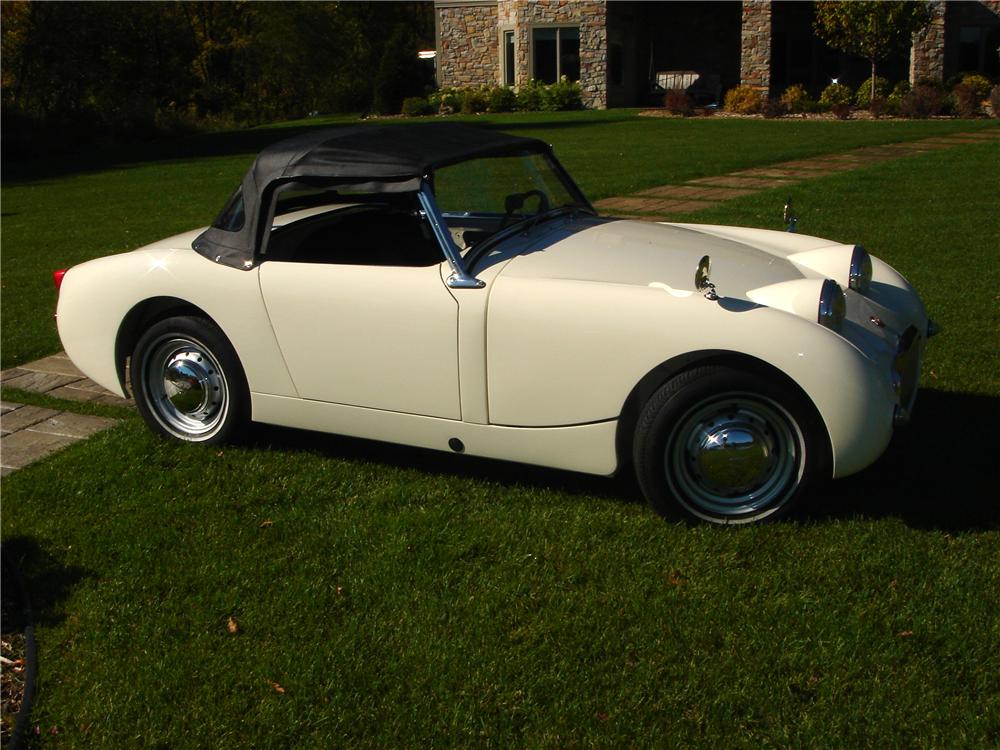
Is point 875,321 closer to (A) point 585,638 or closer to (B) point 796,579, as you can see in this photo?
(B) point 796,579

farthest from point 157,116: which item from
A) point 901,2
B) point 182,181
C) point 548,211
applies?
point 548,211

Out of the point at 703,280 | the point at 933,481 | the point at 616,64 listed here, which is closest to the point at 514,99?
the point at 616,64

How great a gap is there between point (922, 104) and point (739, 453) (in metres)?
21.9

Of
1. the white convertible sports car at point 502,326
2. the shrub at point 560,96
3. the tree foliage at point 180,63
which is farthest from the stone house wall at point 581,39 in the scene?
the white convertible sports car at point 502,326

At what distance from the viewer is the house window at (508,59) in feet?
106

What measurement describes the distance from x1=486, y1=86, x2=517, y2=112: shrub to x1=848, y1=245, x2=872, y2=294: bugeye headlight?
2657 centimetres

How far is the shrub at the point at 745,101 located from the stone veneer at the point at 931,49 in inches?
165

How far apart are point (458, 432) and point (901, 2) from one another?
2495 centimetres

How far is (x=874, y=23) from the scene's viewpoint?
25.2m

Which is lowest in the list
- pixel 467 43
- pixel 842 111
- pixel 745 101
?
pixel 842 111

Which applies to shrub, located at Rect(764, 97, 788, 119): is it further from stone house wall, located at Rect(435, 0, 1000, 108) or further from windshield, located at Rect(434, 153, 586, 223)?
windshield, located at Rect(434, 153, 586, 223)

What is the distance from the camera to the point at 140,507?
170 inches

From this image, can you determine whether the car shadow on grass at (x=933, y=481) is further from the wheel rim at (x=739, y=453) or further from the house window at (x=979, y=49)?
the house window at (x=979, y=49)

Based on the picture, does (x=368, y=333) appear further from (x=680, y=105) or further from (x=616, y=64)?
(x=616, y=64)
